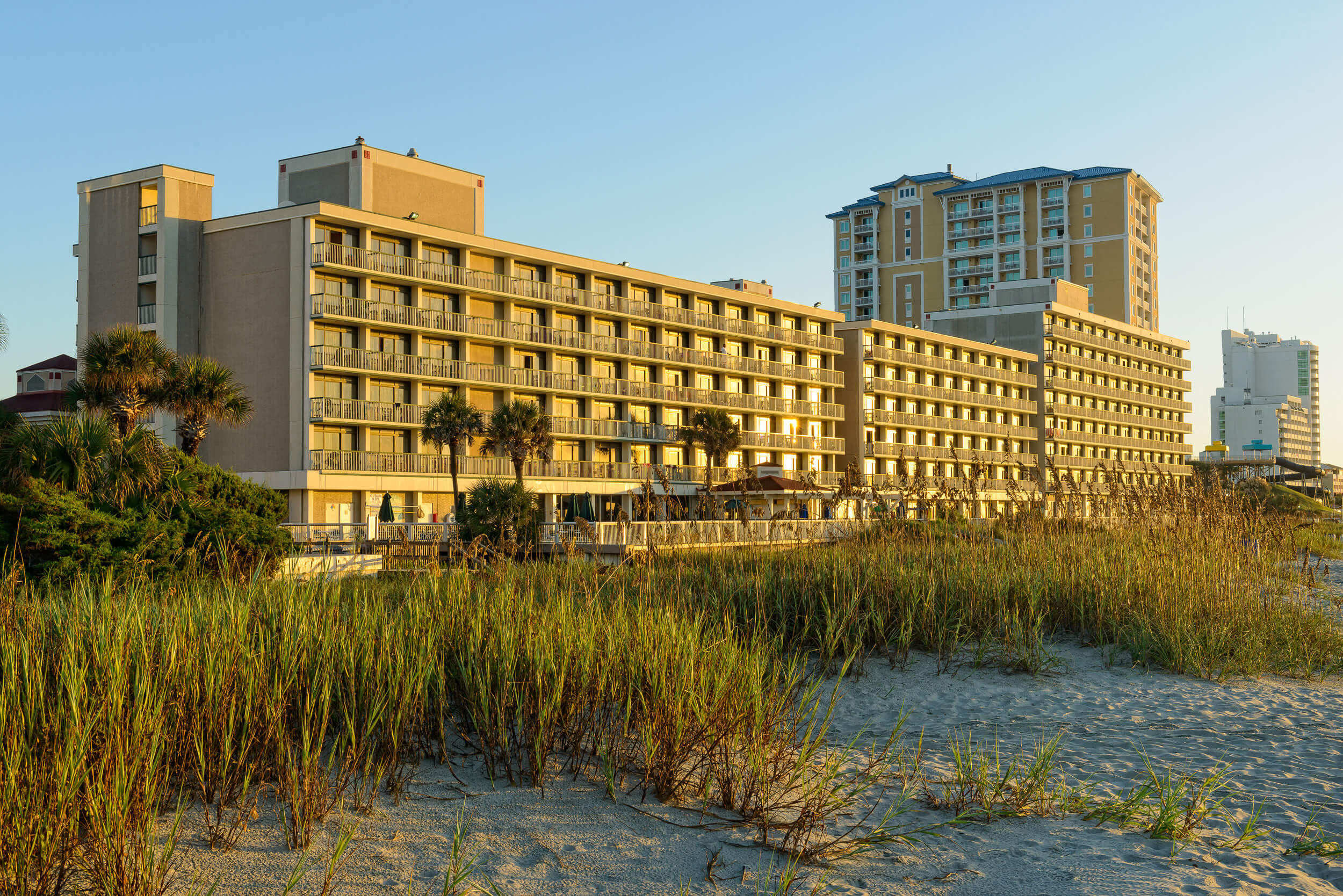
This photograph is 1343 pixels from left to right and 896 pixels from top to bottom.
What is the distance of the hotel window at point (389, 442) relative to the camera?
4588 centimetres

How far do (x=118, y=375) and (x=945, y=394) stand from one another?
6028cm

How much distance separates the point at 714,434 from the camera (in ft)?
182

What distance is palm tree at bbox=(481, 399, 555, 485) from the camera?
45.7 metres

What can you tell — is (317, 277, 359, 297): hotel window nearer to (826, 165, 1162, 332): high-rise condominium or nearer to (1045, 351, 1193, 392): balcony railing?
(1045, 351, 1193, 392): balcony railing

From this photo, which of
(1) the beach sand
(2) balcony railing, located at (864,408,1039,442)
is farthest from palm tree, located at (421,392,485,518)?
(1) the beach sand

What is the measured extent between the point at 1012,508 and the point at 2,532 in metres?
14.1

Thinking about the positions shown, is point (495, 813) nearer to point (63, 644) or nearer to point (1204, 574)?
point (63, 644)

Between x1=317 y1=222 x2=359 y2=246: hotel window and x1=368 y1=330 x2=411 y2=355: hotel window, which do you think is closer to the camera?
x1=317 y1=222 x2=359 y2=246: hotel window

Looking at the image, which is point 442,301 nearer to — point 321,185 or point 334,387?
point 334,387

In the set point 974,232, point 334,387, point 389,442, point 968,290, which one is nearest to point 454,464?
point 389,442

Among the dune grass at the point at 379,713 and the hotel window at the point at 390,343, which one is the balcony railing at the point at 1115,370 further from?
the dune grass at the point at 379,713

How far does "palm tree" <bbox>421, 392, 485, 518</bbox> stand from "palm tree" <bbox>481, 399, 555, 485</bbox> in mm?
747

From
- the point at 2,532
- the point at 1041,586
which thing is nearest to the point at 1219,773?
the point at 1041,586

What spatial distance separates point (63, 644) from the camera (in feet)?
17.0
